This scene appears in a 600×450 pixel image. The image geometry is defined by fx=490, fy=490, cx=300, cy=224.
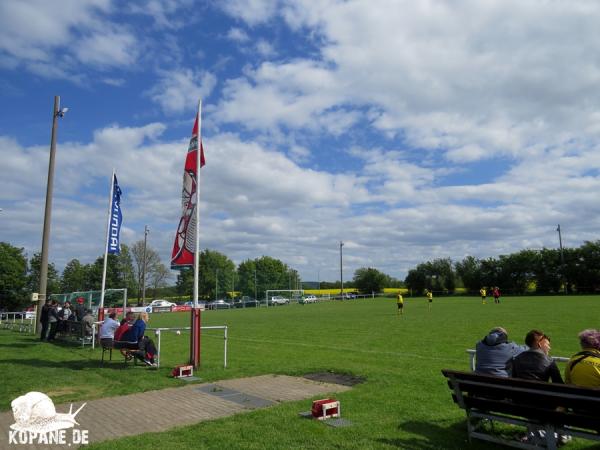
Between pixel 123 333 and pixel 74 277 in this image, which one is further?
pixel 74 277

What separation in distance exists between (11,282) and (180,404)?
2519 inches

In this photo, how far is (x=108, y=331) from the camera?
45.3ft

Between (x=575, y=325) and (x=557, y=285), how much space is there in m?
62.5

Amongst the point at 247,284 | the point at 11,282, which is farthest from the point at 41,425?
the point at 247,284

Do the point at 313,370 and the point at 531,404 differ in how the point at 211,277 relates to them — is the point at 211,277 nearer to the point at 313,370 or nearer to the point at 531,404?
the point at 313,370

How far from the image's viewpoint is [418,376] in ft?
32.3

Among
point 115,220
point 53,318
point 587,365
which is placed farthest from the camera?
point 53,318

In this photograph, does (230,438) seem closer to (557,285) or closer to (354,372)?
(354,372)

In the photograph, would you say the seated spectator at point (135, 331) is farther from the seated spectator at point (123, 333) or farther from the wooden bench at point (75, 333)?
the wooden bench at point (75, 333)

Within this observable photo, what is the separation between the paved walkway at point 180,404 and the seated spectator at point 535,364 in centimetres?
367

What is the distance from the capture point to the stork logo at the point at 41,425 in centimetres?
592

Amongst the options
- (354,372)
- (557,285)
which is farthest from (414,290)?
(354,372)

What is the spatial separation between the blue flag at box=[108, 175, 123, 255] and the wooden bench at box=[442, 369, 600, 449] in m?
15.0

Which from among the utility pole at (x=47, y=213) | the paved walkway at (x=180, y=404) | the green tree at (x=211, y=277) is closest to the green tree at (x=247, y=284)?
the green tree at (x=211, y=277)
